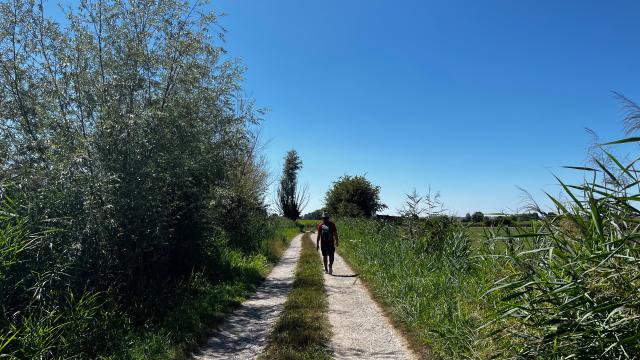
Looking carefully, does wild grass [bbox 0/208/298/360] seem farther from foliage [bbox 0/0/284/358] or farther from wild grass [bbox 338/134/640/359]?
wild grass [bbox 338/134/640/359]

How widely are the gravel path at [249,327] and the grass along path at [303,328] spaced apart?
0.20 meters

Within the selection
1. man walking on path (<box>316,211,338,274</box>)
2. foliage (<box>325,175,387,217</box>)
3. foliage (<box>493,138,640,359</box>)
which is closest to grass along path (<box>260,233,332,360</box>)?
man walking on path (<box>316,211,338,274</box>)

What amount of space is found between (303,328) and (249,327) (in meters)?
1.11

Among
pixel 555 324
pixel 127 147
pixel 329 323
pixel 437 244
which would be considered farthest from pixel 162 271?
pixel 555 324

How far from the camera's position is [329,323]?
273 inches

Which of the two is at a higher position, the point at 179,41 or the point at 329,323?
the point at 179,41

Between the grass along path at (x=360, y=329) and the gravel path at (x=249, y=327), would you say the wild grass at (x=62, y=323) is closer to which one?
the gravel path at (x=249, y=327)

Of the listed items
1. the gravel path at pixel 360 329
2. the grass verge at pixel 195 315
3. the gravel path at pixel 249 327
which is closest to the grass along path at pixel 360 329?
the gravel path at pixel 360 329

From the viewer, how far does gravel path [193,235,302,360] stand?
5738 millimetres

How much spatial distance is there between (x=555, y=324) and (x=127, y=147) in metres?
6.58

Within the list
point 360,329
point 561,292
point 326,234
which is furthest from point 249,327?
point 326,234

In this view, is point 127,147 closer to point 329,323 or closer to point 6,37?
point 6,37

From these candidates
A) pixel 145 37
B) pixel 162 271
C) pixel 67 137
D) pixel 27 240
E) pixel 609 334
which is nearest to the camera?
pixel 609 334

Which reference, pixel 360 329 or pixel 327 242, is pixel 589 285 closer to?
pixel 360 329
